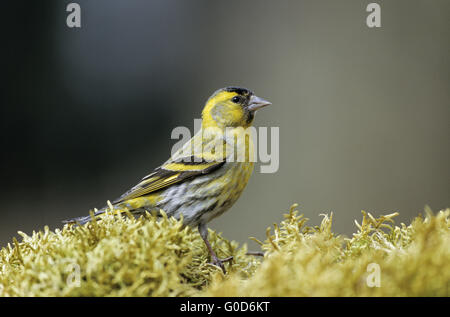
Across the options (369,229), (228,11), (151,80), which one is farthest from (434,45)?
(369,229)

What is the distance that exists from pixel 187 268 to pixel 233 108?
44.7 inches

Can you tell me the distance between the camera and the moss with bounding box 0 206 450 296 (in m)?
0.80

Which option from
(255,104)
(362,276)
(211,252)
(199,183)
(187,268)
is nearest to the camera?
(362,276)

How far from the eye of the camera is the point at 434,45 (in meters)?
3.96

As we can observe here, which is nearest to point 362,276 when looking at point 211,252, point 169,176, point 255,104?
point 211,252

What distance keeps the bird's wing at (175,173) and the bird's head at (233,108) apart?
29 cm

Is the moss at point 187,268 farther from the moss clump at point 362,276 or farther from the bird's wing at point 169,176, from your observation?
the bird's wing at point 169,176

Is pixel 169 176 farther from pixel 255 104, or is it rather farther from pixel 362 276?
pixel 362 276

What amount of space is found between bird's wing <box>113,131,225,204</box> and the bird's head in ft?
0.94

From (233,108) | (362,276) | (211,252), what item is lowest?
(211,252)

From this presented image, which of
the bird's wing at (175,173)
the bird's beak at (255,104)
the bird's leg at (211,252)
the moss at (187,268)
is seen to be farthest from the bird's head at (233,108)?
the moss at (187,268)

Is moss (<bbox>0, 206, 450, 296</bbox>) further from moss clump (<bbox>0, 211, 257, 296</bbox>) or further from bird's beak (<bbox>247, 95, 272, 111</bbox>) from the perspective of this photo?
bird's beak (<bbox>247, 95, 272, 111</bbox>)

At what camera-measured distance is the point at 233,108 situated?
2.13 meters

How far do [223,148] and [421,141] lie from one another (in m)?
2.92
